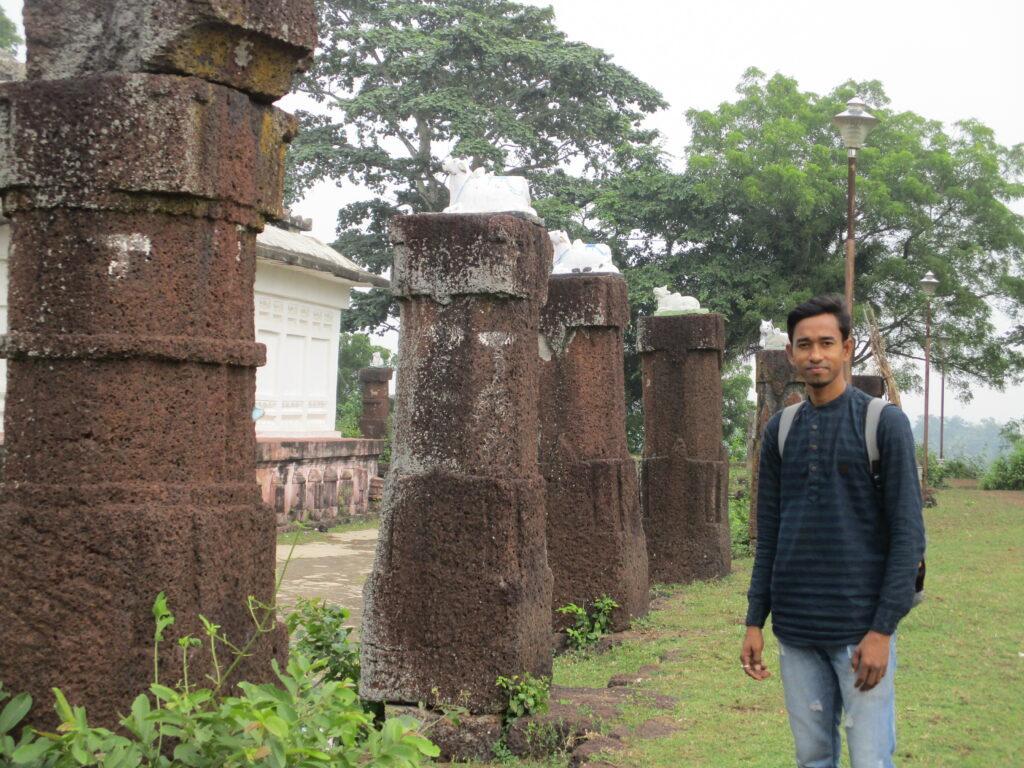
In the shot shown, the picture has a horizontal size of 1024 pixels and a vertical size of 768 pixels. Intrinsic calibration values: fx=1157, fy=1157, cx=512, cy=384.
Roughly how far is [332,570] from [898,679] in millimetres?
6834

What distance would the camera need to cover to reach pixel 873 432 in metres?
3.07

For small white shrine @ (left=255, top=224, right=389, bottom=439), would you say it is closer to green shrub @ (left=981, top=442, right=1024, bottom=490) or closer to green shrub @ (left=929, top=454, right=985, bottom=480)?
green shrub @ (left=981, top=442, right=1024, bottom=490)

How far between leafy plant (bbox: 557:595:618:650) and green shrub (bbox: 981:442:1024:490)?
18730 millimetres

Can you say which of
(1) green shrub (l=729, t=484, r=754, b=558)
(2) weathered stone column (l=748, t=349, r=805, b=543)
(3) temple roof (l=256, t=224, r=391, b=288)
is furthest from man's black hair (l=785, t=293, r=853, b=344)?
(3) temple roof (l=256, t=224, r=391, b=288)

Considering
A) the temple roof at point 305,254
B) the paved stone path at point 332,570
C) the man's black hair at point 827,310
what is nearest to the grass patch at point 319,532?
the paved stone path at point 332,570

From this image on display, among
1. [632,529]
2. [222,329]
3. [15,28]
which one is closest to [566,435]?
[632,529]

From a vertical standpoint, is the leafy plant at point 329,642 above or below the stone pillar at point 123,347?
below

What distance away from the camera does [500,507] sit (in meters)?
5.02

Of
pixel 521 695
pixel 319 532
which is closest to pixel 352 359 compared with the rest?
pixel 319 532

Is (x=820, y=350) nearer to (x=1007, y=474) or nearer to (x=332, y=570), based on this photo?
(x=332, y=570)

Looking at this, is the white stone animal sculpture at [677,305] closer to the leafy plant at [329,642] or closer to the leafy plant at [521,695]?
the leafy plant at [521,695]

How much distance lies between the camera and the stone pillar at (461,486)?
5.01 meters

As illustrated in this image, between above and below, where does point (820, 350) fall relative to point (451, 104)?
below

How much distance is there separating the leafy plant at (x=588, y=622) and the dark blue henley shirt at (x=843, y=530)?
425 centimetres
